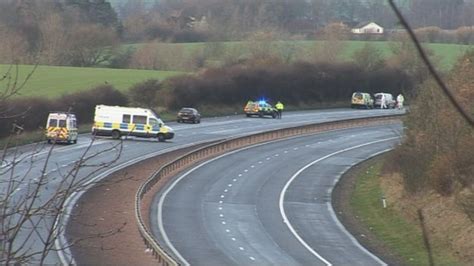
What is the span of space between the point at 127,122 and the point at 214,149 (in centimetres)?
545

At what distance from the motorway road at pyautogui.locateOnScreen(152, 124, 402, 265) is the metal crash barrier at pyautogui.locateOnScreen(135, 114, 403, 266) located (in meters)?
0.74

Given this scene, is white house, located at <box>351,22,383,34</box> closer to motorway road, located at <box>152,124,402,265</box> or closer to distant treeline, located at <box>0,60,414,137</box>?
distant treeline, located at <box>0,60,414,137</box>

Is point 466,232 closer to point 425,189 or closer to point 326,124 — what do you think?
point 425,189

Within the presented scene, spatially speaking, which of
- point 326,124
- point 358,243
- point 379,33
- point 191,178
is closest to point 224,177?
point 191,178

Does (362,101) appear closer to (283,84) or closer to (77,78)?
(283,84)

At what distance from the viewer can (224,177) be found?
4831cm

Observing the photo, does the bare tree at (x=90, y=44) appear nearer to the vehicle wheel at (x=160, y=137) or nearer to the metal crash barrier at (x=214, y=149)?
the metal crash barrier at (x=214, y=149)

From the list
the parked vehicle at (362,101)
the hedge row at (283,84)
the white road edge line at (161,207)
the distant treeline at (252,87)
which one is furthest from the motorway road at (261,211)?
the parked vehicle at (362,101)

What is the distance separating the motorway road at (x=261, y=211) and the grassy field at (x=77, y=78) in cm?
3079

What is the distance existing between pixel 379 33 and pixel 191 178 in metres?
97.1

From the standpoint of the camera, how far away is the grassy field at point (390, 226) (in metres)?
31.0

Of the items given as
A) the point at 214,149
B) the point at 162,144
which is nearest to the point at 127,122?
the point at 162,144

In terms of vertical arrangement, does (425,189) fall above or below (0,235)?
below

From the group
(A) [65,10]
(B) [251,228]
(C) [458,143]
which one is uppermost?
→ (A) [65,10]
